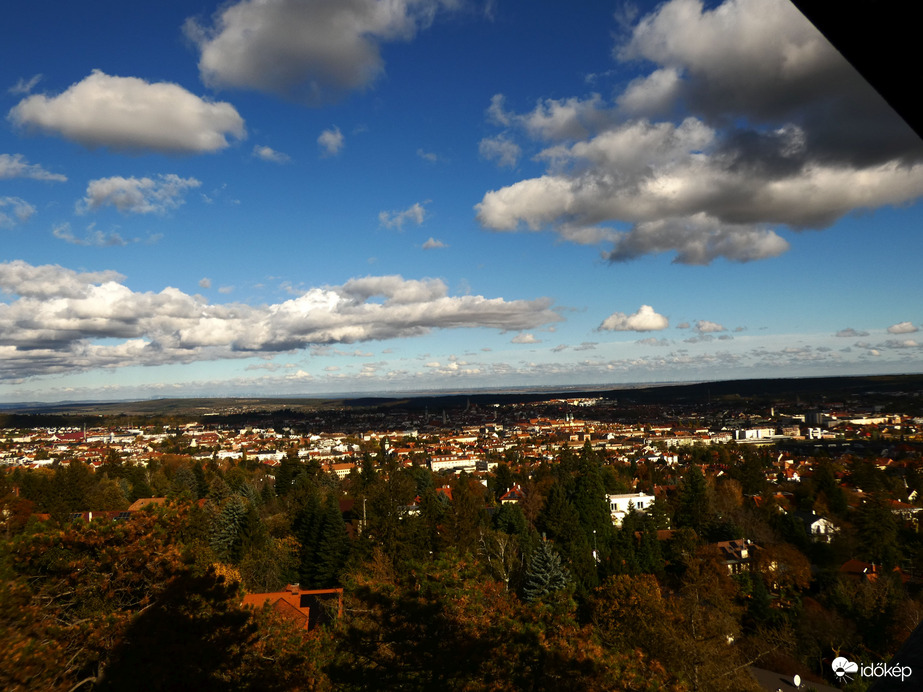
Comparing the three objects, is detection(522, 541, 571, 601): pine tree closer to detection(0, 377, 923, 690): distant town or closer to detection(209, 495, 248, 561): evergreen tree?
detection(0, 377, 923, 690): distant town

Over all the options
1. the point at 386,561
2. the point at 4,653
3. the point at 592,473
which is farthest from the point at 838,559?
the point at 4,653

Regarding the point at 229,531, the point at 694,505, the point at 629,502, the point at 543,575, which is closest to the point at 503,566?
the point at 543,575

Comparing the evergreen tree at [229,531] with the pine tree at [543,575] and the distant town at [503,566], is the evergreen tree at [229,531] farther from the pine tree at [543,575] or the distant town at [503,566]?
the pine tree at [543,575]

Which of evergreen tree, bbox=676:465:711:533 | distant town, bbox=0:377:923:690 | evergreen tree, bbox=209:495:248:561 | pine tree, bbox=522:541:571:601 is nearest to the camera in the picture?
distant town, bbox=0:377:923:690

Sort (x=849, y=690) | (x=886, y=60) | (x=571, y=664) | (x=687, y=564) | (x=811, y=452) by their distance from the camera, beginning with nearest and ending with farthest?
(x=886, y=60) < (x=571, y=664) < (x=849, y=690) < (x=687, y=564) < (x=811, y=452)

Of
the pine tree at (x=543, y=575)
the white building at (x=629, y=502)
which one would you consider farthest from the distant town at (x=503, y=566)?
the white building at (x=629, y=502)

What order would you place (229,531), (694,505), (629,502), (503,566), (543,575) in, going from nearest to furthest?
(543,575)
(503,566)
(229,531)
(694,505)
(629,502)

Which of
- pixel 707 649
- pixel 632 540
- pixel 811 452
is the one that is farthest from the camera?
pixel 811 452

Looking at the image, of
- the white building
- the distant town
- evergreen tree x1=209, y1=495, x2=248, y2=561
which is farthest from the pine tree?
the white building

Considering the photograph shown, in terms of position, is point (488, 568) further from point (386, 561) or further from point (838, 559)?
point (838, 559)

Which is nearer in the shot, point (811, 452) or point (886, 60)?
point (886, 60)

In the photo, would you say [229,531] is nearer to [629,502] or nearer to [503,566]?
[503,566]
